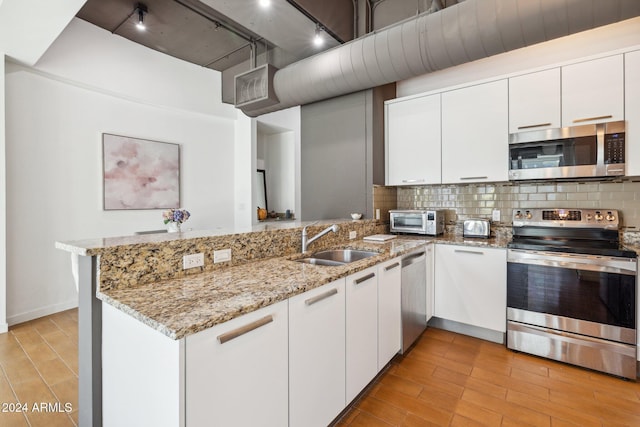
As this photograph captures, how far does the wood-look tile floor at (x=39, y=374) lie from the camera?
1.77m

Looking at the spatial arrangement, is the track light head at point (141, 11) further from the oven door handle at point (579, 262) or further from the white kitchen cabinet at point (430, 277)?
the oven door handle at point (579, 262)

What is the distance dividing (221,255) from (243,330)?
2.22 ft

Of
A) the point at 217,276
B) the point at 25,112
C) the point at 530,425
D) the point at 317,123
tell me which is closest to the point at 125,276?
the point at 217,276

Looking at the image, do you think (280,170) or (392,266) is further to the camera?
Result: (280,170)

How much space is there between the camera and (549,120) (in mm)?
2512

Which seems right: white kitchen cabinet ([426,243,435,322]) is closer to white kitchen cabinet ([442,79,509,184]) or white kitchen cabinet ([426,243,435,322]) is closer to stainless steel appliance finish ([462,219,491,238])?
stainless steel appliance finish ([462,219,491,238])

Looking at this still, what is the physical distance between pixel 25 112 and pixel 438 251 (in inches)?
170

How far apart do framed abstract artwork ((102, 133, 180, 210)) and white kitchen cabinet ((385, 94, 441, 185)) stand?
2.94 m

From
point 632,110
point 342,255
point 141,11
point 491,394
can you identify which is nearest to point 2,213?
point 141,11

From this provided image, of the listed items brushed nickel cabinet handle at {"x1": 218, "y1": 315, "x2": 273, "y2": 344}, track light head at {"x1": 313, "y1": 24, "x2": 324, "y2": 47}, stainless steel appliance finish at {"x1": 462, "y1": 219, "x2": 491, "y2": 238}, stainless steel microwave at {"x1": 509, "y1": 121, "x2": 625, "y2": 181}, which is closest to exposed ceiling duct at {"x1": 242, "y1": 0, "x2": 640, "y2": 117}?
track light head at {"x1": 313, "y1": 24, "x2": 324, "y2": 47}

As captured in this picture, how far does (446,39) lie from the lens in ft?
7.37

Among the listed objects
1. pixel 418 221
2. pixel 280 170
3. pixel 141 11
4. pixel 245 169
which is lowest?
pixel 418 221

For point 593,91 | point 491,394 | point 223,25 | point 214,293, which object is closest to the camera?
point 214,293

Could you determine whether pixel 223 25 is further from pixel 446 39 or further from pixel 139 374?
pixel 139 374
